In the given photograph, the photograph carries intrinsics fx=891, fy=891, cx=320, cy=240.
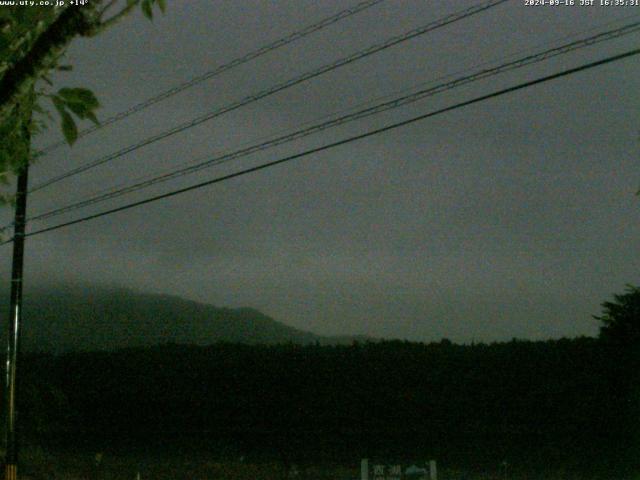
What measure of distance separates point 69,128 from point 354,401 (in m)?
23.6

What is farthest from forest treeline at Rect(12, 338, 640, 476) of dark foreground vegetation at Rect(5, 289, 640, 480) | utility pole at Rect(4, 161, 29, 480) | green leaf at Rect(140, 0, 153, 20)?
green leaf at Rect(140, 0, 153, 20)

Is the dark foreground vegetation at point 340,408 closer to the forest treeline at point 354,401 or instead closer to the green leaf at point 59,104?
the forest treeline at point 354,401

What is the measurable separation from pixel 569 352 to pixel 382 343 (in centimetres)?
569

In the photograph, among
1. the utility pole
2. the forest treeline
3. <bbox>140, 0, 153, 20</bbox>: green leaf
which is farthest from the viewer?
the forest treeline

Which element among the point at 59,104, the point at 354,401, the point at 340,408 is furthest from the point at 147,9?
the point at 340,408

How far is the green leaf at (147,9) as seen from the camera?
169 inches

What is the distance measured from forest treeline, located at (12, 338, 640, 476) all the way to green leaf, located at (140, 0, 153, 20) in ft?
61.0

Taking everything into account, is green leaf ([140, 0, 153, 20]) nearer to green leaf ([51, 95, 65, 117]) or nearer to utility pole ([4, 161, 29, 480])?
green leaf ([51, 95, 65, 117])

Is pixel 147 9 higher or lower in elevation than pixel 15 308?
lower

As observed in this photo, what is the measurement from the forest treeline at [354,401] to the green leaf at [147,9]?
18605 millimetres

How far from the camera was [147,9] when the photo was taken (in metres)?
4.29

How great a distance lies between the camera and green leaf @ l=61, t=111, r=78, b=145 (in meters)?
4.10

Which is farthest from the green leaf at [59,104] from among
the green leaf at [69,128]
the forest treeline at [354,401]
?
the forest treeline at [354,401]

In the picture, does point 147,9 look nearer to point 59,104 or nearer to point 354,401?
point 59,104
